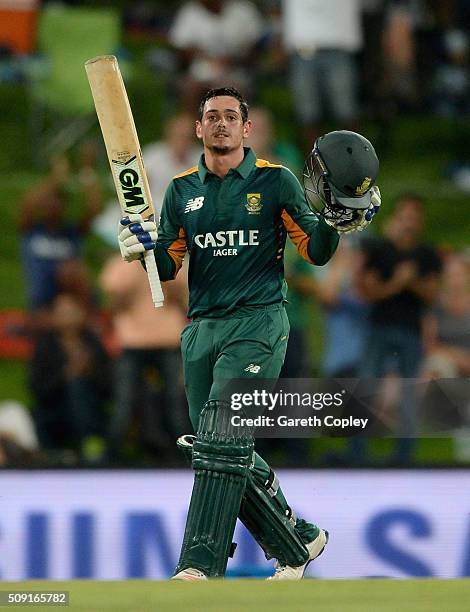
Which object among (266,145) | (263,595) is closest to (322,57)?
(266,145)

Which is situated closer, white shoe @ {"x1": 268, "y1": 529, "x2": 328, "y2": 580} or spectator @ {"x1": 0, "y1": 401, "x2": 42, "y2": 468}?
white shoe @ {"x1": 268, "y1": 529, "x2": 328, "y2": 580}

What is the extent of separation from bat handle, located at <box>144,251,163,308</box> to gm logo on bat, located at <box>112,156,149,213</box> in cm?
21

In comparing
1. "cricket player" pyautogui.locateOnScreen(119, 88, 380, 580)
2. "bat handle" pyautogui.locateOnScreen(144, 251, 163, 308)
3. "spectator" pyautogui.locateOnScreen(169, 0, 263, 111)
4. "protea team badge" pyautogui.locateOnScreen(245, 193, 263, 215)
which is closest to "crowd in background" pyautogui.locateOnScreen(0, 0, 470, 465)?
"spectator" pyautogui.locateOnScreen(169, 0, 263, 111)

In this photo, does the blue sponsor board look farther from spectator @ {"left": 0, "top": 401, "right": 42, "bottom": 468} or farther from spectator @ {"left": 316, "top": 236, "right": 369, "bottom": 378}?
spectator @ {"left": 316, "top": 236, "right": 369, "bottom": 378}

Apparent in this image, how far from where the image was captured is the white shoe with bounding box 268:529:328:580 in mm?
6969

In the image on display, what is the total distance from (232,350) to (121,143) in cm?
109

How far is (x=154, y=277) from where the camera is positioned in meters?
6.77

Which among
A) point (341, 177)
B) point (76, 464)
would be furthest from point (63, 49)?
point (341, 177)

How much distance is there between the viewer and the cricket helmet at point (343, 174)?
20.9ft

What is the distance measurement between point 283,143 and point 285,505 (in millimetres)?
5593

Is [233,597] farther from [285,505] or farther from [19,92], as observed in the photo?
[19,92]

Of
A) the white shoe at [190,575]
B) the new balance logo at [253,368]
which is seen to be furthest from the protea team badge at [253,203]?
the white shoe at [190,575]

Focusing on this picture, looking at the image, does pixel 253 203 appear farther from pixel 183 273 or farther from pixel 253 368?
pixel 183 273

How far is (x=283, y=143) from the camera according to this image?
479 inches
